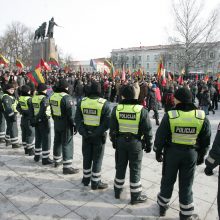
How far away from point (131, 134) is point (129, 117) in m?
0.28

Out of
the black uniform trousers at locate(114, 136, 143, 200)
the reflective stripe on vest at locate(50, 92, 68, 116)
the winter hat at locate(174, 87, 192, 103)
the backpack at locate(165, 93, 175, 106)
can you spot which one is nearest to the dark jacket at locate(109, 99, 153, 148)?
the black uniform trousers at locate(114, 136, 143, 200)

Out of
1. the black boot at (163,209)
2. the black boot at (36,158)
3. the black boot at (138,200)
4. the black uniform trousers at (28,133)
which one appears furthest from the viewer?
the black uniform trousers at (28,133)

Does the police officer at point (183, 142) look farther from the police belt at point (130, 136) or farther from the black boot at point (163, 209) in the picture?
the police belt at point (130, 136)

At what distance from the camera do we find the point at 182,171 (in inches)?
128

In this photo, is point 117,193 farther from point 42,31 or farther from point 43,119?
point 42,31

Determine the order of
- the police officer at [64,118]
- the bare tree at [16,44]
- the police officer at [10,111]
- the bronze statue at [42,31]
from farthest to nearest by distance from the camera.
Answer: the bare tree at [16,44]
the bronze statue at [42,31]
the police officer at [10,111]
the police officer at [64,118]

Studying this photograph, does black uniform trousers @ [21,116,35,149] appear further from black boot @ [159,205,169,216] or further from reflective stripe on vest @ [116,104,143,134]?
black boot @ [159,205,169,216]

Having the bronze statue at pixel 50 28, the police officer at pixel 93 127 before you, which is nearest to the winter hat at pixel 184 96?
the police officer at pixel 93 127

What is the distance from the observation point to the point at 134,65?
86688 mm

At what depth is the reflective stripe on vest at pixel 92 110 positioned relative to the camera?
4.04 m

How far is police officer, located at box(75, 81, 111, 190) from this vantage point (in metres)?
4.07

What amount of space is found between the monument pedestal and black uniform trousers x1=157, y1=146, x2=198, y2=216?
28412mm

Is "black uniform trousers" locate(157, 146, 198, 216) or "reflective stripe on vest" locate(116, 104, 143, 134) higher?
"reflective stripe on vest" locate(116, 104, 143, 134)

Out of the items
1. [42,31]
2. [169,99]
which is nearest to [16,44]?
[42,31]
